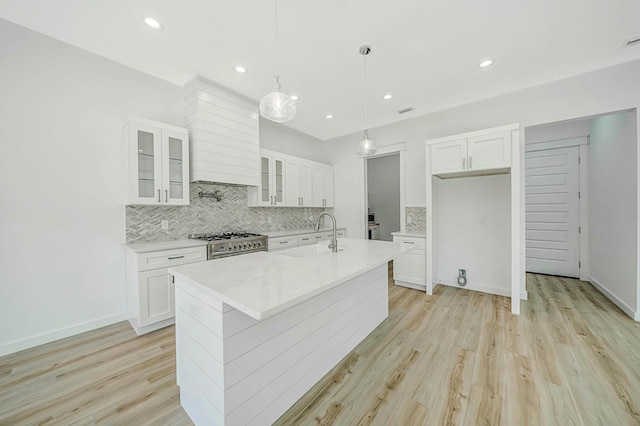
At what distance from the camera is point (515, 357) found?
6.75 ft

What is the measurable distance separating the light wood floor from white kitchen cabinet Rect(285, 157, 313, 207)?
8.57ft

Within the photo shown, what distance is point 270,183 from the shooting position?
4.04 m

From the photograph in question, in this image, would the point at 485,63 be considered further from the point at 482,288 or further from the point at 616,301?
the point at 616,301

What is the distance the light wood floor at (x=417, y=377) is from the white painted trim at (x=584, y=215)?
5.31 feet

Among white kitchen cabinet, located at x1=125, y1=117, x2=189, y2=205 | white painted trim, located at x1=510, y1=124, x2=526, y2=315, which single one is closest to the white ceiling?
white kitchen cabinet, located at x1=125, y1=117, x2=189, y2=205

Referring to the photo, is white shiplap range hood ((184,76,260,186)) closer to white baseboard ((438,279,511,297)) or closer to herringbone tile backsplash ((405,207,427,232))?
herringbone tile backsplash ((405,207,427,232))

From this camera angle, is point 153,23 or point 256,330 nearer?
point 256,330

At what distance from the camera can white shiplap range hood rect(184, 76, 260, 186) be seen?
9.90 ft

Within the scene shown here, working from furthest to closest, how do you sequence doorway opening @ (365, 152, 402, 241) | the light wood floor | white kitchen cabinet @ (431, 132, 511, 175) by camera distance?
doorway opening @ (365, 152, 402, 241), white kitchen cabinet @ (431, 132, 511, 175), the light wood floor

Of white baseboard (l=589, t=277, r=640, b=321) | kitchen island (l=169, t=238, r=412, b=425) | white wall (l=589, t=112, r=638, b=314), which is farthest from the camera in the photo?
white wall (l=589, t=112, r=638, b=314)

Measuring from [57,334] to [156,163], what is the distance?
196cm

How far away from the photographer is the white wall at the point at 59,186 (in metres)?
2.20

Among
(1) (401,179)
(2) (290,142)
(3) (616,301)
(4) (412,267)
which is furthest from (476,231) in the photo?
(2) (290,142)

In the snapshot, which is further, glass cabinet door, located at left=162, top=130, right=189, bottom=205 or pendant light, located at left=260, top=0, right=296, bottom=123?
glass cabinet door, located at left=162, top=130, right=189, bottom=205
